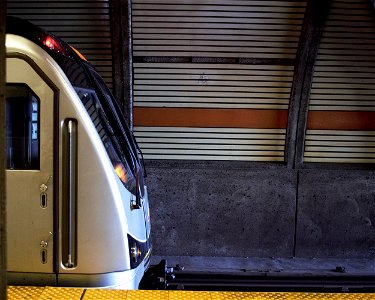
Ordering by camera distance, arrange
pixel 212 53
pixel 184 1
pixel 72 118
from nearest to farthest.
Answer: pixel 72 118
pixel 184 1
pixel 212 53

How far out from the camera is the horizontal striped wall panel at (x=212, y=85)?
746 centimetres

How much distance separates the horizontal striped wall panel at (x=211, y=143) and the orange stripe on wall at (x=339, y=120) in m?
0.54

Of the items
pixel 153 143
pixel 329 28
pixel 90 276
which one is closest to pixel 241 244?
pixel 153 143

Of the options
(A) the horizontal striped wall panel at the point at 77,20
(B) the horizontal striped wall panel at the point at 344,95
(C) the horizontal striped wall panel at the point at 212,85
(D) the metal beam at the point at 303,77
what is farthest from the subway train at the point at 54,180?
(B) the horizontal striped wall panel at the point at 344,95

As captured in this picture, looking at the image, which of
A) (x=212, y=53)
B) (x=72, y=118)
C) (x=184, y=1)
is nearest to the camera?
(x=72, y=118)

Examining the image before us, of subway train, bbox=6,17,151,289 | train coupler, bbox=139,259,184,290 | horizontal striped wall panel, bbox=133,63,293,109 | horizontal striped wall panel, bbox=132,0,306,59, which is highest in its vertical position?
horizontal striped wall panel, bbox=132,0,306,59

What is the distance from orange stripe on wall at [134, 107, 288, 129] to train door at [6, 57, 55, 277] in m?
3.96

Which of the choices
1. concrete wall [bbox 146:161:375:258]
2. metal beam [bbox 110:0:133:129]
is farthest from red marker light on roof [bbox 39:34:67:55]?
concrete wall [bbox 146:161:375:258]

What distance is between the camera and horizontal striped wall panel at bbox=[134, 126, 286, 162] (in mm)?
7633

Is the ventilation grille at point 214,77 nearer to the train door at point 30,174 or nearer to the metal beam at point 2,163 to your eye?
the train door at point 30,174

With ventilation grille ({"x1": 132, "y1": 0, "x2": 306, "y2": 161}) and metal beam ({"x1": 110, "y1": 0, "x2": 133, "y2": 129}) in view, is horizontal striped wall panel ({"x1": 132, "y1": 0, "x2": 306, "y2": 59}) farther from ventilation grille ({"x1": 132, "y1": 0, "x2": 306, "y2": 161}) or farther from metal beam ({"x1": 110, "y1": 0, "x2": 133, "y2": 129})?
metal beam ({"x1": 110, "y1": 0, "x2": 133, "y2": 129})

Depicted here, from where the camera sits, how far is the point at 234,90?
24.9 feet

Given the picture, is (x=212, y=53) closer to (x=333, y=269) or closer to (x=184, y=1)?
(x=184, y=1)

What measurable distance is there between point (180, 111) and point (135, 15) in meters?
1.61
